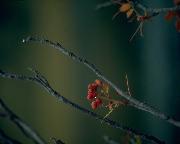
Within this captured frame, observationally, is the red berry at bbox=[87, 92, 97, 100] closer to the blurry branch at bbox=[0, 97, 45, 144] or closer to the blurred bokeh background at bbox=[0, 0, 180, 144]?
the blurry branch at bbox=[0, 97, 45, 144]

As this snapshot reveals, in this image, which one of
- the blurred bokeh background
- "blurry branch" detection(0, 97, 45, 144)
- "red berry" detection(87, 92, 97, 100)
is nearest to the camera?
"blurry branch" detection(0, 97, 45, 144)

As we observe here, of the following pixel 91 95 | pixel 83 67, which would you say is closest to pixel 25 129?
pixel 91 95

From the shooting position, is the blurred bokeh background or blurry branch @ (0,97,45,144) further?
the blurred bokeh background

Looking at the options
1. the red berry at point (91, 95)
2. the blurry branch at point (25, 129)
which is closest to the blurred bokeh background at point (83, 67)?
the red berry at point (91, 95)

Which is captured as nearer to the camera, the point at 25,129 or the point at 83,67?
the point at 25,129

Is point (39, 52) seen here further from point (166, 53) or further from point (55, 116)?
point (166, 53)

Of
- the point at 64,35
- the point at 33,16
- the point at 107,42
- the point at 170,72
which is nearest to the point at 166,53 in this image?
the point at 170,72

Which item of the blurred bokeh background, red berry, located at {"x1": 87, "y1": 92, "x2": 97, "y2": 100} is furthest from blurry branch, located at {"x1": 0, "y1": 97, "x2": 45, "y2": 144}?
the blurred bokeh background

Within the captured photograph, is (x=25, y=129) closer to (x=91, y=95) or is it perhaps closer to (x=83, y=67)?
(x=91, y=95)

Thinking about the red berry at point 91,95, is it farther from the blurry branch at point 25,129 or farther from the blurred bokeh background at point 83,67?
the blurred bokeh background at point 83,67
